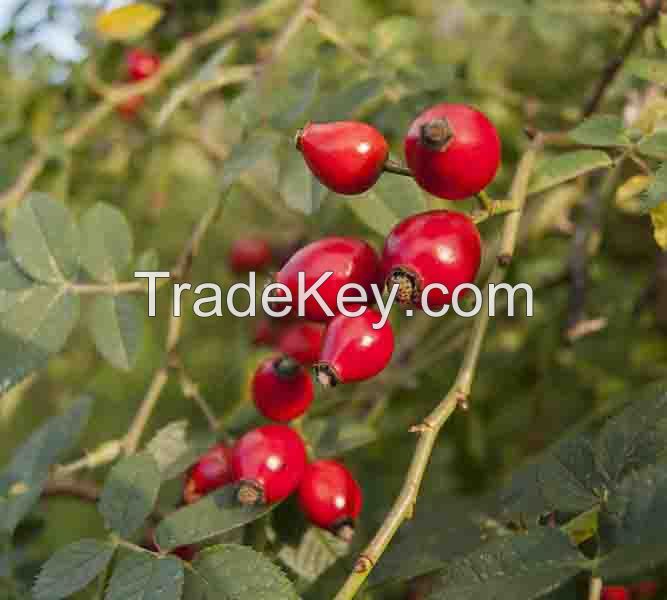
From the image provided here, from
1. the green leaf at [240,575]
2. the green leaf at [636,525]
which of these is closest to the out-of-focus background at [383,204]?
the green leaf at [240,575]

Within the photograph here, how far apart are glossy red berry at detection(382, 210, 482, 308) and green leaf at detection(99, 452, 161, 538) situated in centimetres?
41

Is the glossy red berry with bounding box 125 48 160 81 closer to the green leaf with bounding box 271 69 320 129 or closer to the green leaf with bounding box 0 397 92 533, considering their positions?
the green leaf with bounding box 271 69 320 129

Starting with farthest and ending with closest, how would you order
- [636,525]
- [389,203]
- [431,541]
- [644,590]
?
[644,590] < [389,203] < [431,541] < [636,525]

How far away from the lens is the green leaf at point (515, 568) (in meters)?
0.94

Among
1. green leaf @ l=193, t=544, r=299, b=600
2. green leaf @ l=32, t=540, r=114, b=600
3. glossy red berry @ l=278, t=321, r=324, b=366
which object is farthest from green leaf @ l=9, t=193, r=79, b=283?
green leaf @ l=193, t=544, r=299, b=600

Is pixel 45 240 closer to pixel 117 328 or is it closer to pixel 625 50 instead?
pixel 117 328

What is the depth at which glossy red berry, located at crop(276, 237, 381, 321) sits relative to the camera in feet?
3.89

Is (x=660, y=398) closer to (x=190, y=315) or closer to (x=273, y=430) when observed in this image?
(x=273, y=430)

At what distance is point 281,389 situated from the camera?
139cm

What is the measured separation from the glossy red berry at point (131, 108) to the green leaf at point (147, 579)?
1.93m

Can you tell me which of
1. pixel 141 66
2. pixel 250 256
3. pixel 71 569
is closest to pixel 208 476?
pixel 71 569

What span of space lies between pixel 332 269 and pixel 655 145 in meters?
0.45

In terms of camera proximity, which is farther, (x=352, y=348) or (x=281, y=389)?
(x=281, y=389)

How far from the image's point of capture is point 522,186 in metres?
1.29
